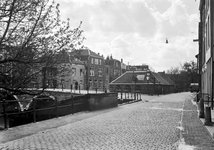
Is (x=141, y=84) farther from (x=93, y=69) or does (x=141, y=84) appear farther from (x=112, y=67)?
(x=112, y=67)

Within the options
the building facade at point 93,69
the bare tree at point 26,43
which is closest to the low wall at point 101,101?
the bare tree at point 26,43

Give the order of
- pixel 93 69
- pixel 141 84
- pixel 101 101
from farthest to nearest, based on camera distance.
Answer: pixel 93 69
pixel 141 84
pixel 101 101

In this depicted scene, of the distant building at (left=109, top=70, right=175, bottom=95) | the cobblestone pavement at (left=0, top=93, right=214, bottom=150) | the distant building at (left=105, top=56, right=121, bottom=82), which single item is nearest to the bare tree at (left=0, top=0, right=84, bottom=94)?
the cobblestone pavement at (left=0, top=93, right=214, bottom=150)

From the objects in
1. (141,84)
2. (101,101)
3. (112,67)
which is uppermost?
(112,67)

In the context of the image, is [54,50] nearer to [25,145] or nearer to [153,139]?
[25,145]

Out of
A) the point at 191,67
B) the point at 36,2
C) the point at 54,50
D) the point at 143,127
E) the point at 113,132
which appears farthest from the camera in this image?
the point at 191,67

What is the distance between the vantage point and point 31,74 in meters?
6.45

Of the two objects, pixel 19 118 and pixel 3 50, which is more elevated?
pixel 3 50

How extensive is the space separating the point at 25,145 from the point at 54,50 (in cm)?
266

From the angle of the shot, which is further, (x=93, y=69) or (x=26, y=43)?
(x=93, y=69)

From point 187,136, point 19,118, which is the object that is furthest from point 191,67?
point 187,136

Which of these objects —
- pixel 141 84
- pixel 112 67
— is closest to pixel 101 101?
pixel 141 84

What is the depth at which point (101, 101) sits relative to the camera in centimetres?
1667

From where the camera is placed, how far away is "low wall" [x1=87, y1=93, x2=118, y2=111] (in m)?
15.5
